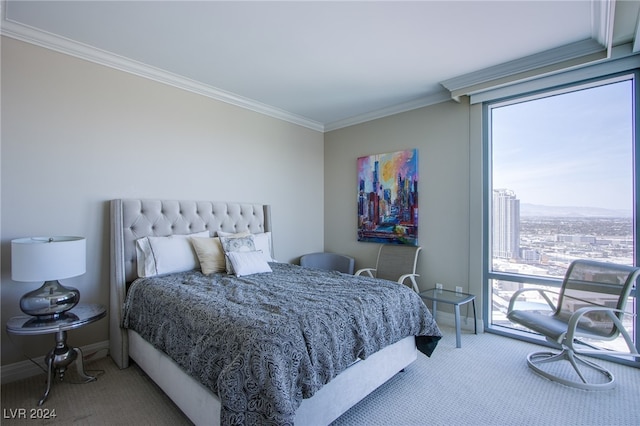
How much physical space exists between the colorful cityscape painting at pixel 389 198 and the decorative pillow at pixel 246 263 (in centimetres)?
181

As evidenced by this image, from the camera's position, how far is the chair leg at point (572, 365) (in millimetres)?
2270

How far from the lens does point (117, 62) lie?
280 cm

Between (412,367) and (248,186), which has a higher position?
(248,186)

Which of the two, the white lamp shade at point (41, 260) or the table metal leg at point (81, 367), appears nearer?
the white lamp shade at point (41, 260)

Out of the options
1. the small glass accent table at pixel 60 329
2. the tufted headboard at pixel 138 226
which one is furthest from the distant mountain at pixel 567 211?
the small glass accent table at pixel 60 329

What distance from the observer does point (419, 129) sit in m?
3.88

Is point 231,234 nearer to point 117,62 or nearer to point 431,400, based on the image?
point 117,62

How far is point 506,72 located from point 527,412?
2.97 metres

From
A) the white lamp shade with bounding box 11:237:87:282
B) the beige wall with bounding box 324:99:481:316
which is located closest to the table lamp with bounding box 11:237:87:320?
the white lamp shade with bounding box 11:237:87:282

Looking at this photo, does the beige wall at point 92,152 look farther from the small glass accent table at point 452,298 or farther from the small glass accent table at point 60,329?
the small glass accent table at point 452,298

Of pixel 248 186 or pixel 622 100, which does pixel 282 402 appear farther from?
pixel 622 100

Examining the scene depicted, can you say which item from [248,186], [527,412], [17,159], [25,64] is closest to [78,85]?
[25,64]

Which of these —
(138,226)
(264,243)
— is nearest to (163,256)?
(138,226)

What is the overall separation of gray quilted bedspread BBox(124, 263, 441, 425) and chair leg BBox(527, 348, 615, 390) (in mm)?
937
